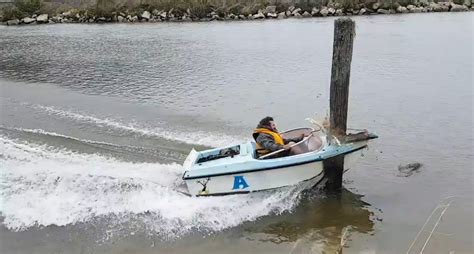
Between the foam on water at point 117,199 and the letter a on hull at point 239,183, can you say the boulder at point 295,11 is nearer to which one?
the foam on water at point 117,199

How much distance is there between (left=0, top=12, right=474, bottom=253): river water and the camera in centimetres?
996

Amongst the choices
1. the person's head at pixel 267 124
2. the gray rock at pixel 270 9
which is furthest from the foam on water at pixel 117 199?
the gray rock at pixel 270 9

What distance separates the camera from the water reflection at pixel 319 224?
9.56 meters

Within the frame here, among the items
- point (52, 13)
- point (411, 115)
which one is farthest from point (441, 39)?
point (52, 13)

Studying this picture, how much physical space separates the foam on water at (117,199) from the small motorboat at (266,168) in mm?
224

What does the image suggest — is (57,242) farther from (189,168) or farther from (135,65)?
(135,65)

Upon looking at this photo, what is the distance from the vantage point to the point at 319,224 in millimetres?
10203

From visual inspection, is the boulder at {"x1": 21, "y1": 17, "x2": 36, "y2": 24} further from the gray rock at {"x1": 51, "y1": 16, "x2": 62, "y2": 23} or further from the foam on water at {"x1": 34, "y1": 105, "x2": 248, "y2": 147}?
the foam on water at {"x1": 34, "y1": 105, "x2": 248, "y2": 147}

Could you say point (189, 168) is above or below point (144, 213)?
above

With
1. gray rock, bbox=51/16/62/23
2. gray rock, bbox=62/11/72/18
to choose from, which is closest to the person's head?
gray rock, bbox=51/16/62/23

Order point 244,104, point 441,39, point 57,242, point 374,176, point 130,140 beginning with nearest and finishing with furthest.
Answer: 1. point 57,242
2. point 374,176
3. point 130,140
4. point 244,104
5. point 441,39

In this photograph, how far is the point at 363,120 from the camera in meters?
16.5

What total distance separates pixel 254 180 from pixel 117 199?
2918 mm

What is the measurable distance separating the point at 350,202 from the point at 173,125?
7.02 meters
